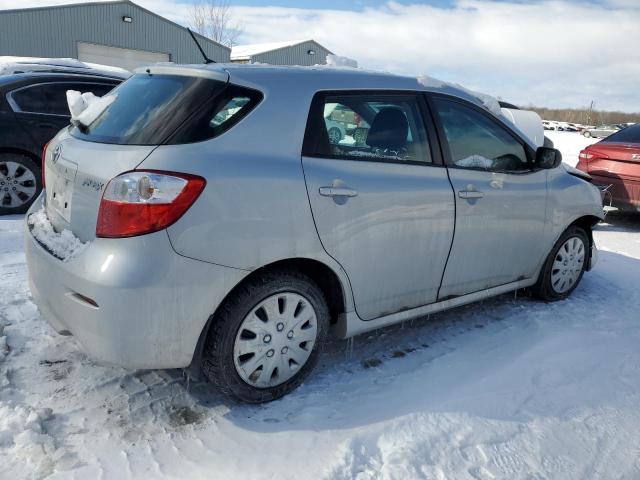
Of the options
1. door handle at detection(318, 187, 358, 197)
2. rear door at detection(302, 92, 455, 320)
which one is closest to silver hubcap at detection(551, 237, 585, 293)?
rear door at detection(302, 92, 455, 320)

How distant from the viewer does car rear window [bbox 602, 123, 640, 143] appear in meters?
7.76

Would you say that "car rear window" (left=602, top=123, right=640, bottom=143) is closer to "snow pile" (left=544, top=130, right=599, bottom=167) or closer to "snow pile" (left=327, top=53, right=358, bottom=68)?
"snow pile" (left=544, top=130, right=599, bottom=167)

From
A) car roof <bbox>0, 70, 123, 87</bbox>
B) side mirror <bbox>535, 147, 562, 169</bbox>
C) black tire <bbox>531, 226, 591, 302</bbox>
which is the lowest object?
black tire <bbox>531, 226, 591, 302</bbox>

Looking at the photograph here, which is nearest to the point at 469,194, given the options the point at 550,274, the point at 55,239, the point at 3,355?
the point at 550,274

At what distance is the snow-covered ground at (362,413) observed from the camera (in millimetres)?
2332

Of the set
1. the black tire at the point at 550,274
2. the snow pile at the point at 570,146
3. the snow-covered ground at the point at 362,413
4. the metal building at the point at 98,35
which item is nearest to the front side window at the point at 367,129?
the snow-covered ground at the point at 362,413

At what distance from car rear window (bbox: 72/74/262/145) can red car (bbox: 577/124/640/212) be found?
20.7 ft

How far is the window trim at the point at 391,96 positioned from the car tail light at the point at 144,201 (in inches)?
26.1

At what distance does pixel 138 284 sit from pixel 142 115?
87 centimetres

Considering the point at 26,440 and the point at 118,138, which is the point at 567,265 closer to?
the point at 118,138

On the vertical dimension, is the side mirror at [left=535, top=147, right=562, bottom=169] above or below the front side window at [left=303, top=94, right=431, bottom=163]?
below

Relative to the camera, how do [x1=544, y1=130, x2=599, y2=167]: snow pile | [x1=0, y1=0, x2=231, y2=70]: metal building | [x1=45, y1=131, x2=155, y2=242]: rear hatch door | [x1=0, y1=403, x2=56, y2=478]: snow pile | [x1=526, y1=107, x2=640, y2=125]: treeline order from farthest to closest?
1. [x1=526, y1=107, x2=640, y2=125]: treeline
2. [x1=0, y1=0, x2=231, y2=70]: metal building
3. [x1=544, y1=130, x2=599, y2=167]: snow pile
4. [x1=45, y1=131, x2=155, y2=242]: rear hatch door
5. [x1=0, y1=403, x2=56, y2=478]: snow pile

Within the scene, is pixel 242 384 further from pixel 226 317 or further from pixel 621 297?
pixel 621 297

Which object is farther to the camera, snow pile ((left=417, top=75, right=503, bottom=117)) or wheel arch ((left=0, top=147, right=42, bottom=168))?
wheel arch ((left=0, top=147, right=42, bottom=168))
